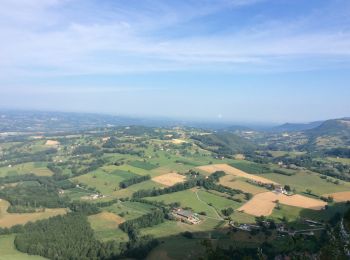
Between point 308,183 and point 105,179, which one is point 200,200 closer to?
point 308,183

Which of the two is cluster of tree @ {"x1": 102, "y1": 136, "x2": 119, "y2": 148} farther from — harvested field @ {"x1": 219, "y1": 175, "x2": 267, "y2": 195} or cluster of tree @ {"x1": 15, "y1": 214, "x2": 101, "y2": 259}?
cluster of tree @ {"x1": 15, "y1": 214, "x2": 101, "y2": 259}

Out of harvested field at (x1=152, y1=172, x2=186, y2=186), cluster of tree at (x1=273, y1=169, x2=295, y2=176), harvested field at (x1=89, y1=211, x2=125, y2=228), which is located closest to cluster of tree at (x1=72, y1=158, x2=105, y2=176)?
harvested field at (x1=152, y1=172, x2=186, y2=186)

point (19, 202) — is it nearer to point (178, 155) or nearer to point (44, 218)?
point (44, 218)

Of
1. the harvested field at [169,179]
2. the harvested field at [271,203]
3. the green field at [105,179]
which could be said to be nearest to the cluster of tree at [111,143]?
the green field at [105,179]

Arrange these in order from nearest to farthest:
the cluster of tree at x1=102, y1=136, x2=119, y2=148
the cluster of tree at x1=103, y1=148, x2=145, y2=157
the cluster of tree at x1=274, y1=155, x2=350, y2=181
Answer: the cluster of tree at x1=274, y1=155, x2=350, y2=181 < the cluster of tree at x1=103, y1=148, x2=145, y2=157 < the cluster of tree at x1=102, y1=136, x2=119, y2=148

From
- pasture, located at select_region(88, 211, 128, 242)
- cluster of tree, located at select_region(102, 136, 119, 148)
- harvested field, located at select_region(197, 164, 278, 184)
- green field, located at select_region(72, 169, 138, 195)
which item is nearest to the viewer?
pasture, located at select_region(88, 211, 128, 242)

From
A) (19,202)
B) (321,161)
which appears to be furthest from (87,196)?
(321,161)

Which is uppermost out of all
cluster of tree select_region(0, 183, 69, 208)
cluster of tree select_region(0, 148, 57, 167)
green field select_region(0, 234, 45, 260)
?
cluster of tree select_region(0, 148, 57, 167)

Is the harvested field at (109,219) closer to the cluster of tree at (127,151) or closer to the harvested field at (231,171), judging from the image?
the harvested field at (231,171)
